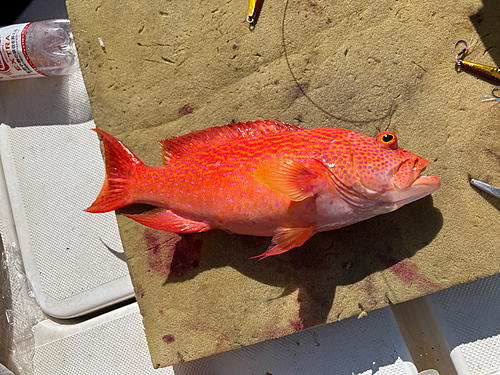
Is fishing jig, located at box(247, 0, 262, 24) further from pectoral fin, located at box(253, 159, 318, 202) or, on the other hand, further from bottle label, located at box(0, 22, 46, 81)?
bottle label, located at box(0, 22, 46, 81)

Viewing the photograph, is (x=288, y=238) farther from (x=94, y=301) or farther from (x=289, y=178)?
Answer: (x=94, y=301)

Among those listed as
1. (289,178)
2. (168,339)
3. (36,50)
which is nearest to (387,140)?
(289,178)

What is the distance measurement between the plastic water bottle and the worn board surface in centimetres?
44

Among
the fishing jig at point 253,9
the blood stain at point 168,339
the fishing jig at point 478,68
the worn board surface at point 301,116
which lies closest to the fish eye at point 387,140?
the worn board surface at point 301,116

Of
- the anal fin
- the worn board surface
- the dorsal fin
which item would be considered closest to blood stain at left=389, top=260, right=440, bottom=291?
the worn board surface

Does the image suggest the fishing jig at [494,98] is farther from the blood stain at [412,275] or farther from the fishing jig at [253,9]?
the fishing jig at [253,9]

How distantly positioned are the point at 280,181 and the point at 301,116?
0.75 meters

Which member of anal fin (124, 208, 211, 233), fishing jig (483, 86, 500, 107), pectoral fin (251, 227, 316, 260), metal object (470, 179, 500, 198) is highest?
fishing jig (483, 86, 500, 107)

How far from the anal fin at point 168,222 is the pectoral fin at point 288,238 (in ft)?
1.51

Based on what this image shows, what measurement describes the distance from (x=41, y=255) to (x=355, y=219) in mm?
2530

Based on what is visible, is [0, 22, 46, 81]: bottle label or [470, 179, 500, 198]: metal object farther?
[0, 22, 46, 81]: bottle label

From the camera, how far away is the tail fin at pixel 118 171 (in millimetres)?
2230

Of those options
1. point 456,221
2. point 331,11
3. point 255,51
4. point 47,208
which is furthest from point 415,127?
point 47,208

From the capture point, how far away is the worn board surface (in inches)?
85.5
